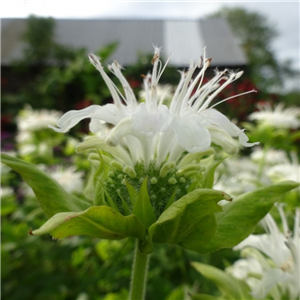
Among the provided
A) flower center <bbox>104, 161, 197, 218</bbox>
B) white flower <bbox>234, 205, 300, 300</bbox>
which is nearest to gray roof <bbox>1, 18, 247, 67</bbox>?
white flower <bbox>234, 205, 300, 300</bbox>

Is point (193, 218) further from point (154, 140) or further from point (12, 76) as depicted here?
point (12, 76)

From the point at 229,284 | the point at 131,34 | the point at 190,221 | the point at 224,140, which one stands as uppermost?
the point at 131,34

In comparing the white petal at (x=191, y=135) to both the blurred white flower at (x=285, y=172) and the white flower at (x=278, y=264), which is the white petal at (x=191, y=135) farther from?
the blurred white flower at (x=285, y=172)

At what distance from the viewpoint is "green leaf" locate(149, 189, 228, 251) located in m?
0.43

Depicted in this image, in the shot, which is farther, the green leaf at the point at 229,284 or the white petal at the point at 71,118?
the green leaf at the point at 229,284

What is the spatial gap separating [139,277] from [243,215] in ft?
0.52

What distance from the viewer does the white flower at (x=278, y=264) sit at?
605 millimetres

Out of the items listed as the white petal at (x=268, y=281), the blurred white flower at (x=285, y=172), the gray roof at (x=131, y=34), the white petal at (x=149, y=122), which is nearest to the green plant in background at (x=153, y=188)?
the white petal at (x=149, y=122)

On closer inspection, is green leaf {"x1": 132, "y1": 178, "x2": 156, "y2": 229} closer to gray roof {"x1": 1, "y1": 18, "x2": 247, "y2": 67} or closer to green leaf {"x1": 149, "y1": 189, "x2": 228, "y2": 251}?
green leaf {"x1": 149, "y1": 189, "x2": 228, "y2": 251}

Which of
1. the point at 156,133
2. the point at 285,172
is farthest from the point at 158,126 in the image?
the point at 285,172

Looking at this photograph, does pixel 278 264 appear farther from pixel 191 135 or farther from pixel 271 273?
pixel 191 135

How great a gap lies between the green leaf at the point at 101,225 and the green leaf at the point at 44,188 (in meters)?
0.06

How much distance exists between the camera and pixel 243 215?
1.72 feet

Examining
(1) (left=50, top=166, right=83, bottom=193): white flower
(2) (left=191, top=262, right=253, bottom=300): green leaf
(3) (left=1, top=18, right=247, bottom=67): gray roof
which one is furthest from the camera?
(3) (left=1, top=18, right=247, bottom=67): gray roof
